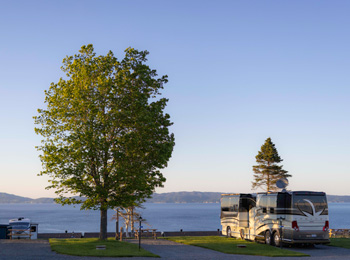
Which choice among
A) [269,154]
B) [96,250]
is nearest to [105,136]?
[96,250]

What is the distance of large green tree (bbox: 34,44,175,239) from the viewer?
27797mm

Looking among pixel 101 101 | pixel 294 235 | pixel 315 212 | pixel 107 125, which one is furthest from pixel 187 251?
pixel 101 101

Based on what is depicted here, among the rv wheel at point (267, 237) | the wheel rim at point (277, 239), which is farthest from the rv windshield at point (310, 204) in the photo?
the rv wheel at point (267, 237)

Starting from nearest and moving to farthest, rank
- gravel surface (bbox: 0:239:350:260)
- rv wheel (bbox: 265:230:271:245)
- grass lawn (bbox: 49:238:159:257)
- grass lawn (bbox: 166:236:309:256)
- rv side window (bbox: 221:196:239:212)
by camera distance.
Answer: gravel surface (bbox: 0:239:350:260), grass lawn (bbox: 49:238:159:257), grass lawn (bbox: 166:236:309:256), rv wheel (bbox: 265:230:271:245), rv side window (bbox: 221:196:239:212)

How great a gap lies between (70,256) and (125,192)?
8.80 metres

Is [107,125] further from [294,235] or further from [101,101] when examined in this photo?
[294,235]

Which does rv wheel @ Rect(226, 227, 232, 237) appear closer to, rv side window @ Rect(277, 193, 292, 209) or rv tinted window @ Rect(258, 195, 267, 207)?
rv tinted window @ Rect(258, 195, 267, 207)

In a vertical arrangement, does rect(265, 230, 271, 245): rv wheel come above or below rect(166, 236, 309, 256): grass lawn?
above

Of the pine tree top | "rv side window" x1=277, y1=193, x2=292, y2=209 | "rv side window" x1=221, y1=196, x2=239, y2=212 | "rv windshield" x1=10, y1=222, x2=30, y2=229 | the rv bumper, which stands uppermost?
the pine tree top

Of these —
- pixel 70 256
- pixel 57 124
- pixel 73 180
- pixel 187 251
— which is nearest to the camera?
pixel 70 256

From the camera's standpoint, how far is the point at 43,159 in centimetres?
2809

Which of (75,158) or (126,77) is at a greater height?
(126,77)

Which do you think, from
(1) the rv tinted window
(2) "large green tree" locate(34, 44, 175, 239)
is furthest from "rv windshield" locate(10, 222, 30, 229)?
(1) the rv tinted window

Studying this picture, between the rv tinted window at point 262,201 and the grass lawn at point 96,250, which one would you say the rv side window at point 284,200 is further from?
the grass lawn at point 96,250
